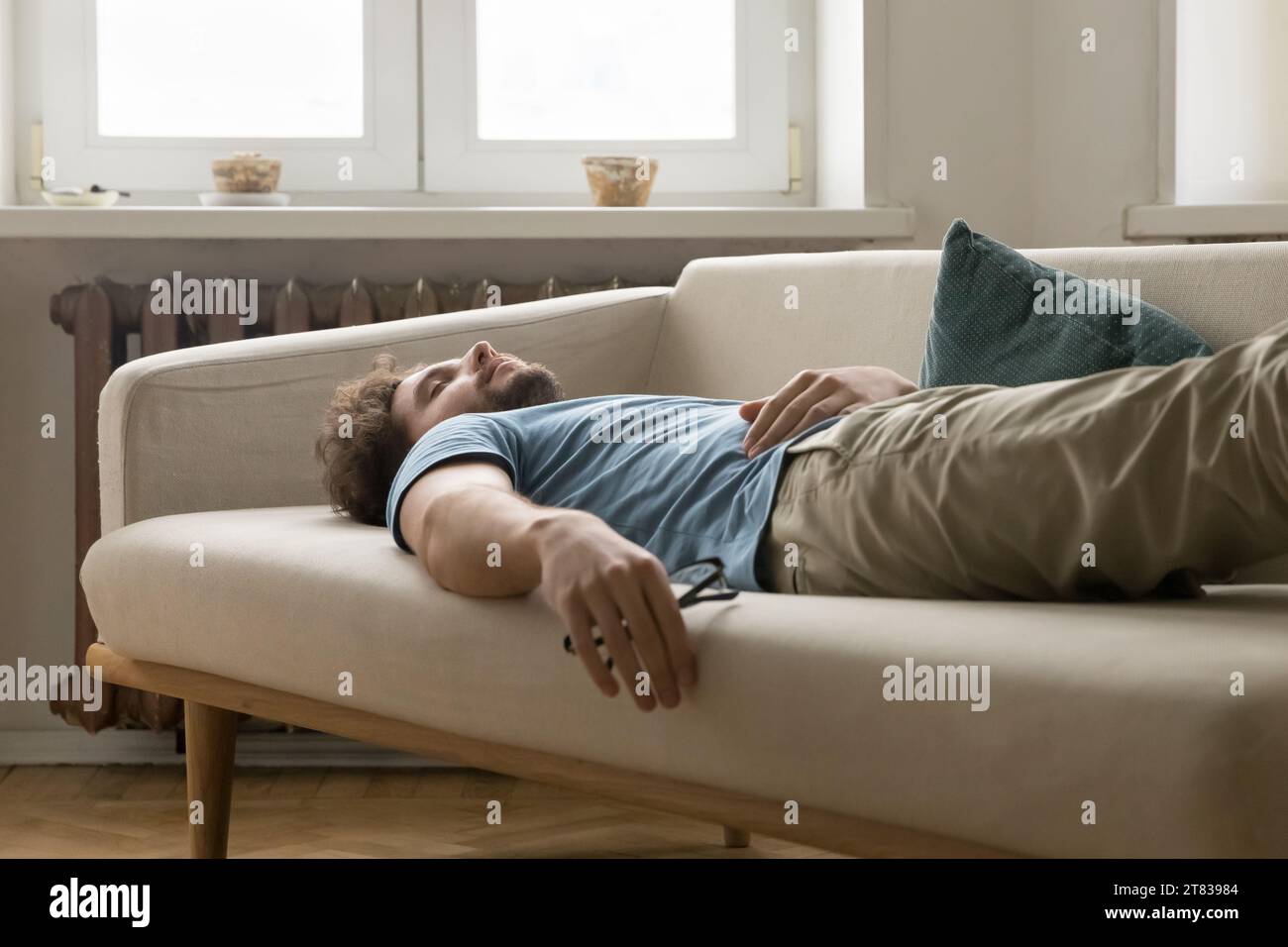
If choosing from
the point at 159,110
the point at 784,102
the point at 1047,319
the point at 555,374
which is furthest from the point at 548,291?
the point at 1047,319

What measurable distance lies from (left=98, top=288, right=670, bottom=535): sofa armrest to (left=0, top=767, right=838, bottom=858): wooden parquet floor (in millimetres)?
540

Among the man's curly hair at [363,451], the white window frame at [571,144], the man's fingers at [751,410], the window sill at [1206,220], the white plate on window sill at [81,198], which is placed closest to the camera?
the man's fingers at [751,410]

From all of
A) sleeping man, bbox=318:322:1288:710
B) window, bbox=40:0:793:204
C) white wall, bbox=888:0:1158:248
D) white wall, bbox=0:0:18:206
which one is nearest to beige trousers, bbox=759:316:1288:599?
sleeping man, bbox=318:322:1288:710

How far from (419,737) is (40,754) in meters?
1.43

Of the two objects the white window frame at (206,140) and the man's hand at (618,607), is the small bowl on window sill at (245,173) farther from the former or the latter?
the man's hand at (618,607)

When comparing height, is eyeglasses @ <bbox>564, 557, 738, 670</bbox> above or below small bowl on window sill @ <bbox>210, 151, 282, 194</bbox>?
below

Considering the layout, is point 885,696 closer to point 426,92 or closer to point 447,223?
point 447,223

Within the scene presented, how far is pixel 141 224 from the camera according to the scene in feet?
7.71

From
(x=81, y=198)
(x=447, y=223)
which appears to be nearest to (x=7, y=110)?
(x=81, y=198)

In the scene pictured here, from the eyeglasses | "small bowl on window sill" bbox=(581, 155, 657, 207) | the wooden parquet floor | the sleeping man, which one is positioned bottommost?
the wooden parquet floor

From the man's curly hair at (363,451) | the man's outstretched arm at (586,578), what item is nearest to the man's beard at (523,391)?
the man's curly hair at (363,451)

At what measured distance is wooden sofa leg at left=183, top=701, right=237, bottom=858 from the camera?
1.71 m

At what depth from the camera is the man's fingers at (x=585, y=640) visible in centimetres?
103

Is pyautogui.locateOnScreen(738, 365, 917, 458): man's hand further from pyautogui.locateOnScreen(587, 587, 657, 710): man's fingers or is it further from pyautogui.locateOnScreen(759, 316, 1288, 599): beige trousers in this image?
pyautogui.locateOnScreen(587, 587, 657, 710): man's fingers
